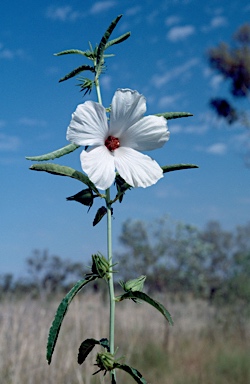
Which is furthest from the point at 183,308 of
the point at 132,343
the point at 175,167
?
the point at 175,167

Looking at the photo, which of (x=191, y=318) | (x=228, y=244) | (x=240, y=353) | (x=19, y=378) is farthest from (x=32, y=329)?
(x=228, y=244)

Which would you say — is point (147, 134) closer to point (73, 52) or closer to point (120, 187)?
point (120, 187)

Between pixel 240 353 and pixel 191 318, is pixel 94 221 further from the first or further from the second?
pixel 191 318

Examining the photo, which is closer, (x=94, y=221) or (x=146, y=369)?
(x=94, y=221)

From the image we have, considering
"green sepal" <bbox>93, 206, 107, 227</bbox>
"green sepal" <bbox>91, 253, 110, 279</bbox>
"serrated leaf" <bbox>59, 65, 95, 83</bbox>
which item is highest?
"serrated leaf" <bbox>59, 65, 95, 83</bbox>

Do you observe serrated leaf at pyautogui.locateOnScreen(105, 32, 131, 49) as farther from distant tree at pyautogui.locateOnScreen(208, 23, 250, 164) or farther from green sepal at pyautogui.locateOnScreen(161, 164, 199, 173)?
distant tree at pyautogui.locateOnScreen(208, 23, 250, 164)

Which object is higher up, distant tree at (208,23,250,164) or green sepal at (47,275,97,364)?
distant tree at (208,23,250,164)

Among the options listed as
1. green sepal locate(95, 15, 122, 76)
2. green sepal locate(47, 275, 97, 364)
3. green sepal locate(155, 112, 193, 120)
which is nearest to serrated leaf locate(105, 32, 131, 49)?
green sepal locate(95, 15, 122, 76)

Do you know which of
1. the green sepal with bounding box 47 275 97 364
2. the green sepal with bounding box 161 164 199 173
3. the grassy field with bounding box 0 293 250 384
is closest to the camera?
the green sepal with bounding box 47 275 97 364
